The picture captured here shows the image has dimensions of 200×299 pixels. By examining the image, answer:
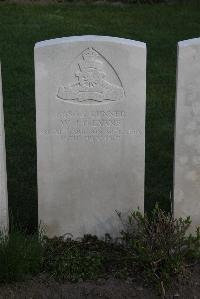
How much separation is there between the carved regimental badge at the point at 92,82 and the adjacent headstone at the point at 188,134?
18.3 inches

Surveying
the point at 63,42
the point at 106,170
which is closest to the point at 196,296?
the point at 106,170

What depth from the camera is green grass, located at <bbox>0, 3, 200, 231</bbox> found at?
21.6ft

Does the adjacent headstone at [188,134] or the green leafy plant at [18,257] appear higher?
the adjacent headstone at [188,134]

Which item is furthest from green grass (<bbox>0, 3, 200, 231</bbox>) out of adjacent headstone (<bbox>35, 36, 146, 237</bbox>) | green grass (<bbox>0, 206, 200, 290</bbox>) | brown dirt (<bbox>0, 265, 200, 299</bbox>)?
brown dirt (<bbox>0, 265, 200, 299</bbox>)

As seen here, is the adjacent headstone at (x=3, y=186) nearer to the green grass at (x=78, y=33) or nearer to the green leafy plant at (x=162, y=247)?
the green grass at (x=78, y=33)

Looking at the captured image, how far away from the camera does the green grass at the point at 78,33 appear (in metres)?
6.57

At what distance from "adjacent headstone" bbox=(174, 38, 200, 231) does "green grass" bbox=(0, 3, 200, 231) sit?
634mm

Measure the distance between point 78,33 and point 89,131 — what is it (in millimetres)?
6327

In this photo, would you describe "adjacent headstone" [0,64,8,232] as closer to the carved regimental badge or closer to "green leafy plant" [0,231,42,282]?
"green leafy plant" [0,231,42,282]

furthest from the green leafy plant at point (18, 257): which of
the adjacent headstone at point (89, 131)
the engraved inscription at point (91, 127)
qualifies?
the engraved inscription at point (91, 127)

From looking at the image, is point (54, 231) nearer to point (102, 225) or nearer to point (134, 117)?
point (102, 225)

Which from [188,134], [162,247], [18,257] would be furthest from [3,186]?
[188,134]

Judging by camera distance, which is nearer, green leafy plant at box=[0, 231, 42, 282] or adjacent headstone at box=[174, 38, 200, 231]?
green leafy plant at box=[0, 231, 42, 282]

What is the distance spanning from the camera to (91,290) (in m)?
4.89
